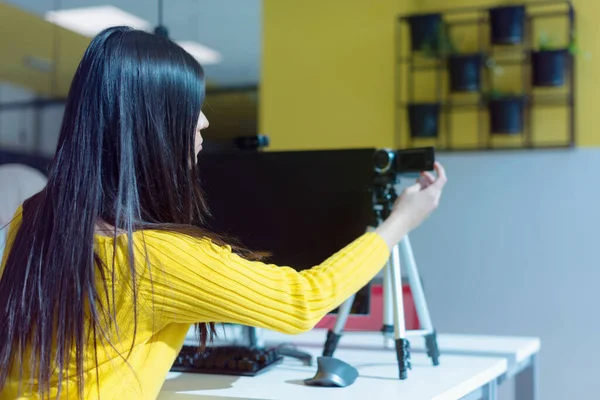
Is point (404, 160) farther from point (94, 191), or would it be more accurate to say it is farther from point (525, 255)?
point (525, 255)

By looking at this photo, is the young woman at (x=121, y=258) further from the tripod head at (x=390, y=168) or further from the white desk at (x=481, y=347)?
the white desk at (x=481, y=347)

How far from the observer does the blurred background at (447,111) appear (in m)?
3.04

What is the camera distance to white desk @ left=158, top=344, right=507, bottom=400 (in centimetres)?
126

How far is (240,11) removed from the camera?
4.35 meters

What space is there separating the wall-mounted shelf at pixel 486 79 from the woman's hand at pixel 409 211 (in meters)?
2.33

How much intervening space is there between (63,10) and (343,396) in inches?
140

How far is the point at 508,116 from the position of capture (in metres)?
3.50

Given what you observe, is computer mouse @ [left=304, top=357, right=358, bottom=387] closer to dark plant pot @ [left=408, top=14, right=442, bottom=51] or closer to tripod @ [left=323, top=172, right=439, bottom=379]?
tripod @ [left=323, top=172, right=439, bottom=379]

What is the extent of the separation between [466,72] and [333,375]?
2.53m

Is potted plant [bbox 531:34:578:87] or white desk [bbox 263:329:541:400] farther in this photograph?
potted plant [bbox 531:34:578:87]

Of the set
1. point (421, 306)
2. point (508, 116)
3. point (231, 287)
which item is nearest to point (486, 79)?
point (508, 116)

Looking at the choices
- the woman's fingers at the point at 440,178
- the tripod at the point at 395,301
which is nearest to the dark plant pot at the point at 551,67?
the tripod at the point at 395,301

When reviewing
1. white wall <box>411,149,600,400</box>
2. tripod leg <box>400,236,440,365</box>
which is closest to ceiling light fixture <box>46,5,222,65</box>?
white wall <box>411,149,600,400</box>

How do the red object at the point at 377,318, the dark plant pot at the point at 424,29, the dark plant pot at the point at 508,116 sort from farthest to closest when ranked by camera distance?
the dark plant pot at the point at 424,29 < the dark plant pot at the point at 508,116 < the red object at the point at 377,318
